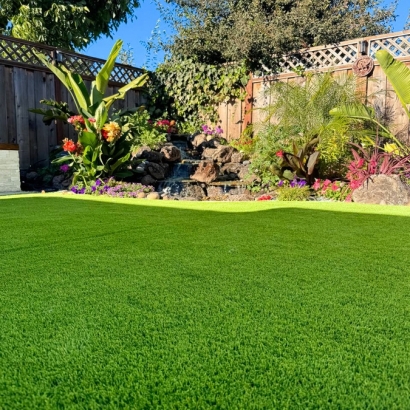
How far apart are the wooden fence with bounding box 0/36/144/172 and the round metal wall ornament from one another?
5.71 meters

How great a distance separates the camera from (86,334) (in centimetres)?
123

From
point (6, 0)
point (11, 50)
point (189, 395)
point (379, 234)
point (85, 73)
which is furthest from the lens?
point (6, 0)

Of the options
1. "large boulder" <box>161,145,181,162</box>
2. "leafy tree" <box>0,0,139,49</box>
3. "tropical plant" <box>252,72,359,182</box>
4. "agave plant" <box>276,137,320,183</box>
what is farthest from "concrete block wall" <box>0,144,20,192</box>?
→ "leafy tree" <box>0,0,139,49</box>

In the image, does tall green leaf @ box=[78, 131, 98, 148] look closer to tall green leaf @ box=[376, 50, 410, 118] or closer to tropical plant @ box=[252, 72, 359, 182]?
tropical plant @ box=[252, 72, 359, 182]

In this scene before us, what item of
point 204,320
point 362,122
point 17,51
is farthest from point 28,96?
point 204,320

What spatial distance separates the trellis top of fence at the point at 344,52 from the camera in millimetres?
6871

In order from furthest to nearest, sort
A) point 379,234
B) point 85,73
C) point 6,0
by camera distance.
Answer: point 6,0 → point 85,73 → point 379,234

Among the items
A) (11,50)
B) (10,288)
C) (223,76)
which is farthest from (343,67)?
(10,288)

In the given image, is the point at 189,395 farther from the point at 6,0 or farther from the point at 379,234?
the point at 6,0

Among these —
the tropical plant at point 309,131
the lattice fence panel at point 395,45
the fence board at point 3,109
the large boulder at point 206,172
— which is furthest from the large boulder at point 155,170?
the lattice fence panel at point 395,45

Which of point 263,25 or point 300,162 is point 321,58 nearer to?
point 263,25

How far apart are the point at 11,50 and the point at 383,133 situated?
22.5 ft

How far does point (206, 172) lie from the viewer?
23.0ft

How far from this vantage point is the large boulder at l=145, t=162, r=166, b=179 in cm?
701
